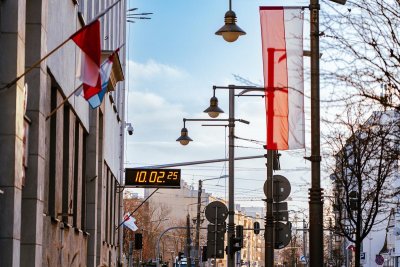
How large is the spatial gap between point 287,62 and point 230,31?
10055 mm

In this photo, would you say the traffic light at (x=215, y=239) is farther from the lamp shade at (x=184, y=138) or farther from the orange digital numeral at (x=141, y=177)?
the orange digital numeral at (x=141, y=177)

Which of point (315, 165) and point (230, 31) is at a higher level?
point (230, 31)

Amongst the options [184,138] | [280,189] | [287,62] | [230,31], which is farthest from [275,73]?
[184,138]

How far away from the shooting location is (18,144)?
17.0 metres

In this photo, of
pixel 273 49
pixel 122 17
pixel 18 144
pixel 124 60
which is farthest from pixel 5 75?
pixel 124 60

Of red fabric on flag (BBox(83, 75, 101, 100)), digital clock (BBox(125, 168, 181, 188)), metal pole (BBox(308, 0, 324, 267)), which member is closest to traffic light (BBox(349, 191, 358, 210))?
digital clock (BBox(125, 168, 181, 188))

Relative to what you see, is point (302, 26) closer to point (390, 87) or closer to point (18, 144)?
point (390, 87)

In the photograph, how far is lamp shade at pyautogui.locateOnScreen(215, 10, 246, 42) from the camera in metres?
28.5

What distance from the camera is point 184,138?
43156 mm

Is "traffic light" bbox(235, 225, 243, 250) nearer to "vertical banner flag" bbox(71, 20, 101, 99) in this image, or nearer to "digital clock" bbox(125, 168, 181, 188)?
"digital clock" bbox(125, 168, 181, 188)

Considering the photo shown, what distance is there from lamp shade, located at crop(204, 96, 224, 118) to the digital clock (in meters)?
7.92

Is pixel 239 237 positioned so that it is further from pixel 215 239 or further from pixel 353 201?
pixel 353 201

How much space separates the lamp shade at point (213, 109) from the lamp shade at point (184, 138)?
17.7 feet

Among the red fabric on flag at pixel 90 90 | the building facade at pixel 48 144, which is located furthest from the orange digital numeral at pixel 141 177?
the red fabric on flag at pixel 90 90
